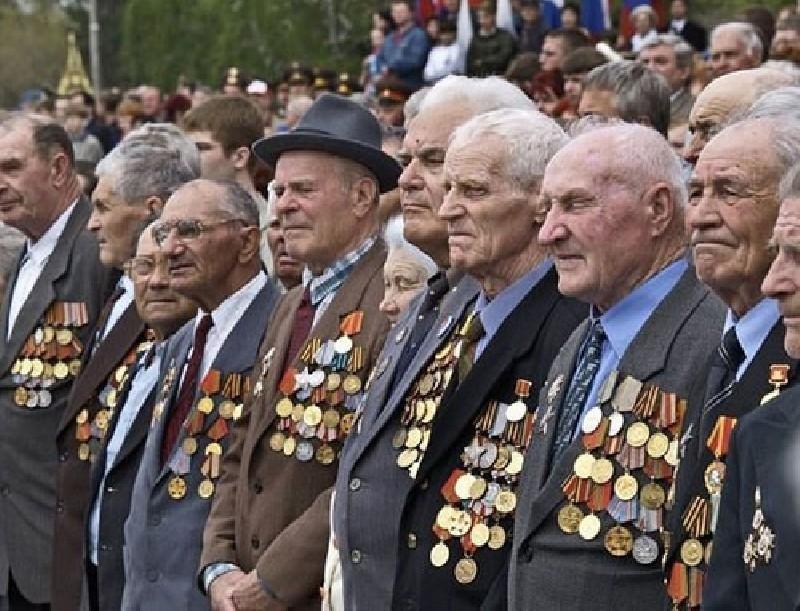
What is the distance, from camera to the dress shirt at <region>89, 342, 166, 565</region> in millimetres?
8016

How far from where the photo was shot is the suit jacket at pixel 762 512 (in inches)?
166

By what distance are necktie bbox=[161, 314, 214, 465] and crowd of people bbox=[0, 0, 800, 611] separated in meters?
0.01

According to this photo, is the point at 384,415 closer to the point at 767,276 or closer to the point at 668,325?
the point at 668,325

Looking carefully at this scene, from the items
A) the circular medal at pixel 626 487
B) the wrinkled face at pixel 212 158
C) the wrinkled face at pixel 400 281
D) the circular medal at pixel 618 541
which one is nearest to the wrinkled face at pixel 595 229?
the circular medal at pixel 626 487

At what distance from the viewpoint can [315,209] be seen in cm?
702

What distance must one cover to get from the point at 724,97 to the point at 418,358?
126cm

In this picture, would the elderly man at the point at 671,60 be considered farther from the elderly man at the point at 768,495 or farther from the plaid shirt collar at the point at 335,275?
the elderly man at the point at 768,495

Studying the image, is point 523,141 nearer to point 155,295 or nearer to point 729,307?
point 729,307

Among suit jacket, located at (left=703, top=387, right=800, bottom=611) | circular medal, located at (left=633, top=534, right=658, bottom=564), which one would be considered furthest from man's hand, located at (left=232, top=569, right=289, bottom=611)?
suit jacket, located at (left=703, top=387, right=800, bottom=611)

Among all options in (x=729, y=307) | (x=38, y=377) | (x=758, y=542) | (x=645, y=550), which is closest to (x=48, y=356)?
(x=38, y=377)

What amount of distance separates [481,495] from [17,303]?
397 centimetres

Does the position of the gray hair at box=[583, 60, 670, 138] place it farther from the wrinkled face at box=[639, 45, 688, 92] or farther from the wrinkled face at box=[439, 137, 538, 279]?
the wrinkled face at box=[639, 45, 688, 92]

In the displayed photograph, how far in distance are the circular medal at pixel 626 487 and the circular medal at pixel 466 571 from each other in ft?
2.19

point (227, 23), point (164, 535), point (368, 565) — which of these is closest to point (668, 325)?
point (368, 565)
